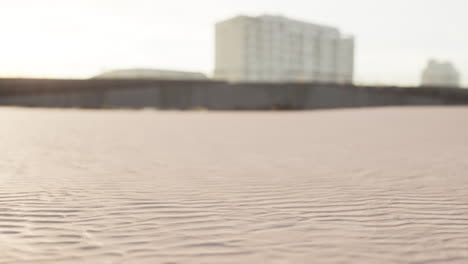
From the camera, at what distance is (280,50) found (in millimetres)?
57250

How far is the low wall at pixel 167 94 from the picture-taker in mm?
22578

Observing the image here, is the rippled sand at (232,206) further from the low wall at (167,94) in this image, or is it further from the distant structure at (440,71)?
the distant structure at (440,71)

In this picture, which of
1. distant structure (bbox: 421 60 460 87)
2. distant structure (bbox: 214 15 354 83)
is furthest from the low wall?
distant structure (bbox: 421 60 460 87)

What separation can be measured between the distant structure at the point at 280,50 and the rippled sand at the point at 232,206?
3759cm

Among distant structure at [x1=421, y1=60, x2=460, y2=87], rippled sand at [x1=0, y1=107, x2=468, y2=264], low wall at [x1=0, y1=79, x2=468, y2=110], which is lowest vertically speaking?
rippled sand at [x1=0, y1=107, x2=468, y2=264]

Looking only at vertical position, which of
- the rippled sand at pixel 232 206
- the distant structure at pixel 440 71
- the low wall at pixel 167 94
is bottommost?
the rippled sand at pixel 232 206

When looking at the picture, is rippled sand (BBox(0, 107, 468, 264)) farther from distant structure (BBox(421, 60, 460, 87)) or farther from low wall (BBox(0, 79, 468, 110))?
distant structure (BBox(421, 60, 460, 87))

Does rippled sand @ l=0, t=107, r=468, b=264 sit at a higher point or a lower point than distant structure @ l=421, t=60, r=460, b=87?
lower

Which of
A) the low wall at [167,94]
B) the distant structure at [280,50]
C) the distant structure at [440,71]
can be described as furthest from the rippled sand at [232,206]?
the distant structure at [440,71]

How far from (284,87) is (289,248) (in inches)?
864

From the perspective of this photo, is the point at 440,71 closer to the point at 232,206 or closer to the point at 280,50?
the point at 280,50

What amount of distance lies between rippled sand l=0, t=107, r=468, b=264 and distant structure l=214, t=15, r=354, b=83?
37591 mm

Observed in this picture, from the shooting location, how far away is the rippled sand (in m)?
2.53

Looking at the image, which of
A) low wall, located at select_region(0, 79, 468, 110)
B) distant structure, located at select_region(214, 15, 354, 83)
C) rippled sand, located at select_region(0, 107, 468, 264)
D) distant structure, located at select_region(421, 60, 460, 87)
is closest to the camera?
rippled sand, located at select_region(0, 107, 468, 264)
